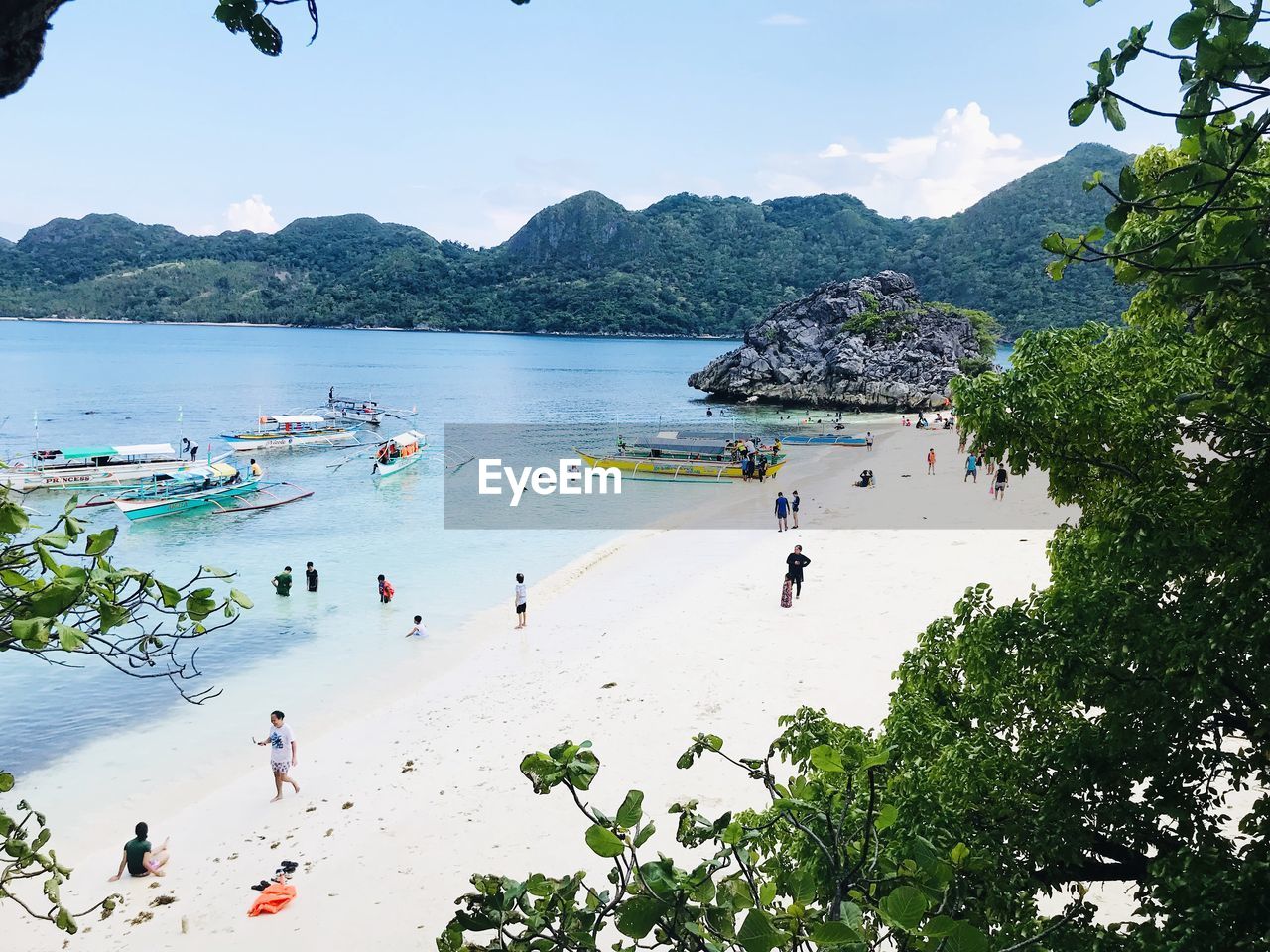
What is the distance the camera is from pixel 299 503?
113ft

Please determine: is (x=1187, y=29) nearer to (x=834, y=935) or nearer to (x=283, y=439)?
(x=834, y=935)

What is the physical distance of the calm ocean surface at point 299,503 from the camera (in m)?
16.6

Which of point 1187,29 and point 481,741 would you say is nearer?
point 1187,29

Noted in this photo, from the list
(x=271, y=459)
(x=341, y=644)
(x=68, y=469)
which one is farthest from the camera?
(x=271, y=459)

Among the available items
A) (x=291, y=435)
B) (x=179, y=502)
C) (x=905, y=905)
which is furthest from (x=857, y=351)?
(x=905, y=905)

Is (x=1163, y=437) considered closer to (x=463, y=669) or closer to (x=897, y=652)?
(x=897, y=652)

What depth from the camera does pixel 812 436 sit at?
5625cm

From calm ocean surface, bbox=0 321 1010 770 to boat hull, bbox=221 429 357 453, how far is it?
1488 mm

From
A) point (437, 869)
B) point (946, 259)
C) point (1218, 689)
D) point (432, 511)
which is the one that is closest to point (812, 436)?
point (432, 511)

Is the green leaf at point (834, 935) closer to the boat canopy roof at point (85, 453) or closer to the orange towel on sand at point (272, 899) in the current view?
the orange towel on sand at point (272, 899)

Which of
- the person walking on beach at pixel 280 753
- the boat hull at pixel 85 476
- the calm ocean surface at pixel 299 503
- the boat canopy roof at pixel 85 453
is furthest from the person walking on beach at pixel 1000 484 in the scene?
the boat canopy roof at pixel 85 453

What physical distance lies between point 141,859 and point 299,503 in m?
26.3

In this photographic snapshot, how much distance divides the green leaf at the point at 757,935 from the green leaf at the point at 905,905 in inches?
10.0

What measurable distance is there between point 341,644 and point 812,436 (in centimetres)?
4268
